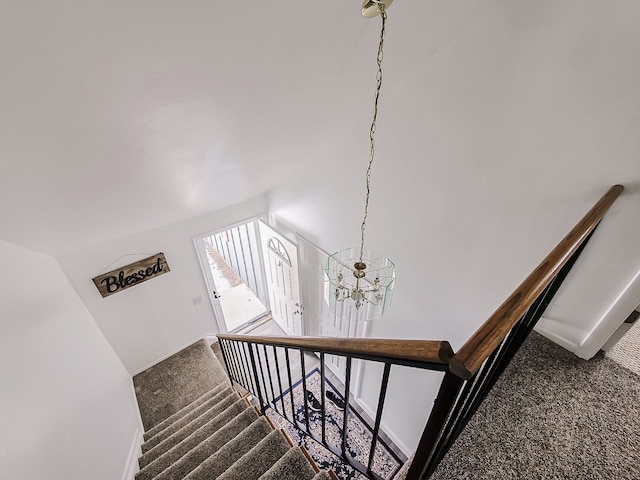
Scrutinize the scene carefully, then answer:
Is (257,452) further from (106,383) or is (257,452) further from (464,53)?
(464,53)

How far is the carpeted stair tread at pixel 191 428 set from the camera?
2549 mm

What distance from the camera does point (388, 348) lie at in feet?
2.30

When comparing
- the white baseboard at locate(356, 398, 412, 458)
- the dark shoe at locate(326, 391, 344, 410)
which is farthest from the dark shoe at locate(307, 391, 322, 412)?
the white baseboard at locate(356, 398, 412, 458)

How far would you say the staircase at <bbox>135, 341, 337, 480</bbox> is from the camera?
5.38 feet

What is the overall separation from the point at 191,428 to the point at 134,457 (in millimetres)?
477

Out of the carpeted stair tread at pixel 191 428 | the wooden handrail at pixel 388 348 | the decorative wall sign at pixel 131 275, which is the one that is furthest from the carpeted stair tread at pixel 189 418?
the wooden handrail at pixel 388 348

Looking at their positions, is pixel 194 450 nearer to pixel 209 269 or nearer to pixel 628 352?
pixel 209 269

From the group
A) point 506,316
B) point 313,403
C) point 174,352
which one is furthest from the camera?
point 174,352

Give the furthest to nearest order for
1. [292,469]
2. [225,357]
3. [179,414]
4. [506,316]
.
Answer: [179,414] < [225,357] < [292,469] < [506,316]

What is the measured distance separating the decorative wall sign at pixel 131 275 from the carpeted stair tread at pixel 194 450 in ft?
6.36

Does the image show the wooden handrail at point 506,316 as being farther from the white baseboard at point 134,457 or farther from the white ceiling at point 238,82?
the white baseboard at point 134,457

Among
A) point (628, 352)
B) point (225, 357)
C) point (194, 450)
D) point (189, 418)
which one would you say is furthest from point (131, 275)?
point (628, 352)

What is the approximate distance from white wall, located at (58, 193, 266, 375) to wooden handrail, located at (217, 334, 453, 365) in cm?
314

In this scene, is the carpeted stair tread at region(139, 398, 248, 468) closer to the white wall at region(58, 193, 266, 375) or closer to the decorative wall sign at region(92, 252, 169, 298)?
the white wall at region(58, 193, 266, 375)
